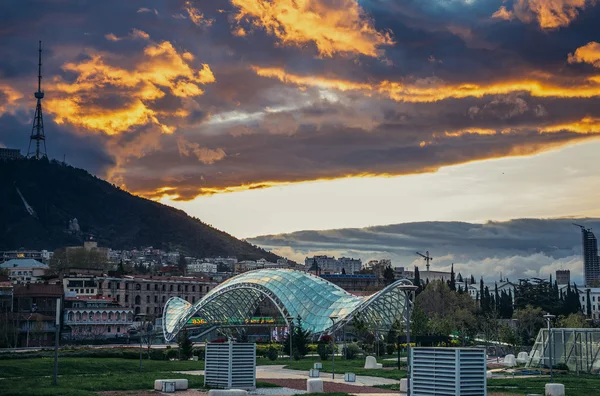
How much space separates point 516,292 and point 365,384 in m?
122

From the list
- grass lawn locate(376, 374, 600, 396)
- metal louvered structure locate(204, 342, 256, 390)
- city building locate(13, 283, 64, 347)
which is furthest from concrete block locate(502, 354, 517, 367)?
city building locate(13, 283, 64, 347)

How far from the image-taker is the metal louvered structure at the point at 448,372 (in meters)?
31.0

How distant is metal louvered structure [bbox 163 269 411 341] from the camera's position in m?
97.4

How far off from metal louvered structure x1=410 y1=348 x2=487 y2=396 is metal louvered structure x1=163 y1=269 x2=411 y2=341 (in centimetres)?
5723

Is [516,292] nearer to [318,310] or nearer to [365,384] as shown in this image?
[318,310]

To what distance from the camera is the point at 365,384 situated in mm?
49719

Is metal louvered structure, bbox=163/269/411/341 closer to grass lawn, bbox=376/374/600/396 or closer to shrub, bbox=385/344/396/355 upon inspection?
shrub, bbox=385/344/396/355

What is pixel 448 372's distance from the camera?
31.2 meters

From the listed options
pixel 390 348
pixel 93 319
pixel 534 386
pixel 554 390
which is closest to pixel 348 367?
pixel 534 386

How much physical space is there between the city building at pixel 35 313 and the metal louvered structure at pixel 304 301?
1613 centimetres

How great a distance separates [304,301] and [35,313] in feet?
122

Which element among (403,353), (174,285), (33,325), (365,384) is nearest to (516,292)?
(174,285)

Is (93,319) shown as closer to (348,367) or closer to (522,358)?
(348,367)

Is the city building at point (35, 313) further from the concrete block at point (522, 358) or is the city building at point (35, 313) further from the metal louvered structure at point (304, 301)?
the concrete block at point (522, 358)
